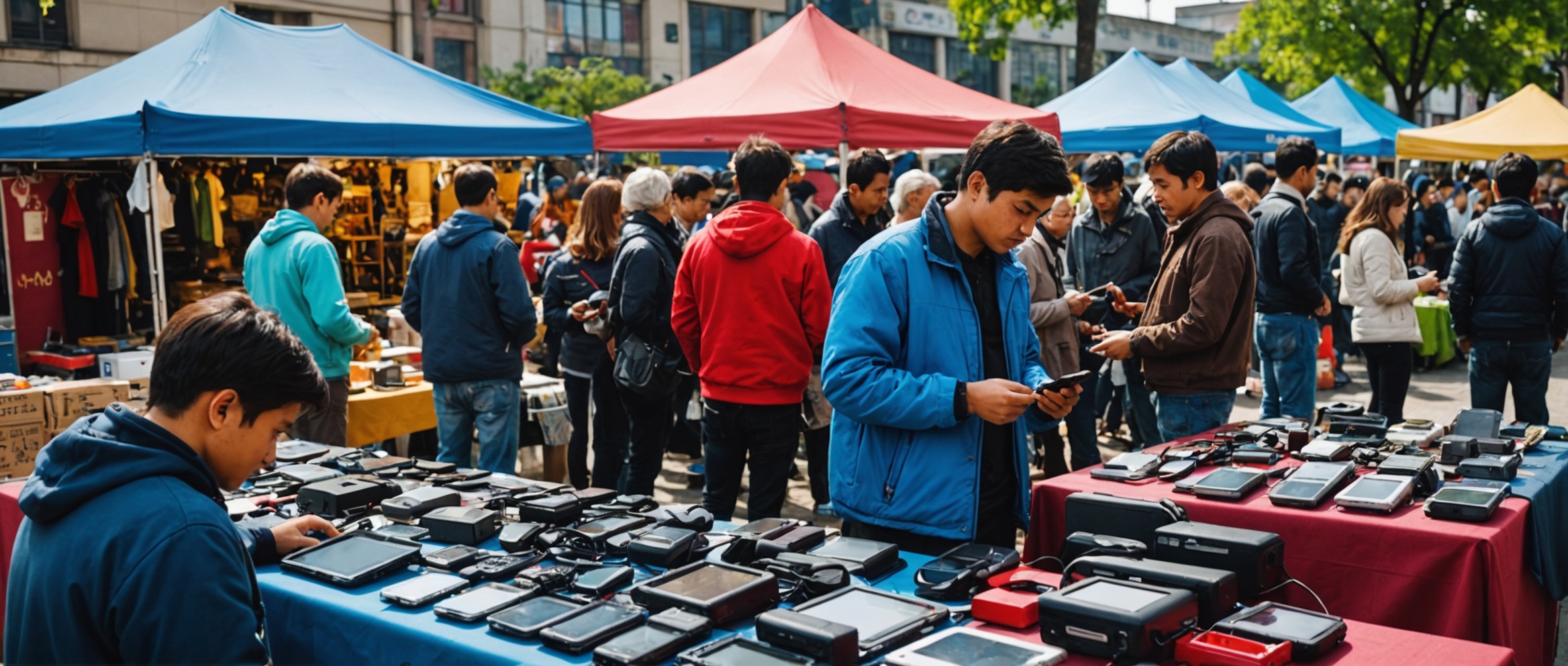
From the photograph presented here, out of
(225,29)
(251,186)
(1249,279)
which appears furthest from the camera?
(251,186)

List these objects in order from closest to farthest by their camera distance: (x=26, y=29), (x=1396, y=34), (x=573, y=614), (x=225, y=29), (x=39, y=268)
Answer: (x=573, y=614)
(x=225, y=29)
(x=39, y=268)
(x=26, y=29)
(x=1396, y=34)

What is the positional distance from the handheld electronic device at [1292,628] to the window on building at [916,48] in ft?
141

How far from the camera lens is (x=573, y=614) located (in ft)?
7.73

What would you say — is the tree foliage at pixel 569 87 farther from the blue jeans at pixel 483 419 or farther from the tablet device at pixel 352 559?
the tablet device at pixel 352 559

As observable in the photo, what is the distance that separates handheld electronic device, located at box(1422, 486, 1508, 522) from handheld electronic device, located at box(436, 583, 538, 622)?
2233mm

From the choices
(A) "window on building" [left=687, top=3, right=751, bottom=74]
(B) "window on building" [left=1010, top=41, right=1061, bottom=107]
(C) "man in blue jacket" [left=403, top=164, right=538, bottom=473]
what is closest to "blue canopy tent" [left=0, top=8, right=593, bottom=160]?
(C) "man in blue jacket" [left=403, top=164, right=538, bottom=473]

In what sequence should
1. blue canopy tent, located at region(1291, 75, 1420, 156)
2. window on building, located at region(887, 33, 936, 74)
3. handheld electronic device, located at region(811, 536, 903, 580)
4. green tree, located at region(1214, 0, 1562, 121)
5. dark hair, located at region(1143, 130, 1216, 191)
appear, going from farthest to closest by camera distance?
1. window on building, located at region(887, 33, 936, 74)
2. green tree, located at region(1214, 0, 1562, 121)
3. blue canopy tent, located at region(1291, 75, 1420, 156)
4. dark hair, located at region(1143, 130, 1216, 191)
5. handheld electronic device, located at region(811, 536, 903, 580)

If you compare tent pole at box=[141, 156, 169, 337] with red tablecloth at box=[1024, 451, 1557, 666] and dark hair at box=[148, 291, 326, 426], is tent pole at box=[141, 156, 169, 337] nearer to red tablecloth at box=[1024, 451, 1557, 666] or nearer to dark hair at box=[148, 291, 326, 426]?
dark hair at box=[148, 291, 326, 426]

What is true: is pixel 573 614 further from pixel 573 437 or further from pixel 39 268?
pixel 39 268

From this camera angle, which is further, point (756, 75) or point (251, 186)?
point (251, 186)

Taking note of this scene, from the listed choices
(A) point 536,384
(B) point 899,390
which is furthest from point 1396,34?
(B) point 899,390

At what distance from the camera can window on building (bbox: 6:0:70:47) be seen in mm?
17391

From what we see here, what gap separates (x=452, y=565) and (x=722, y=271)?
1.94 meters

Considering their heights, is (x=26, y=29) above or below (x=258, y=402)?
above
